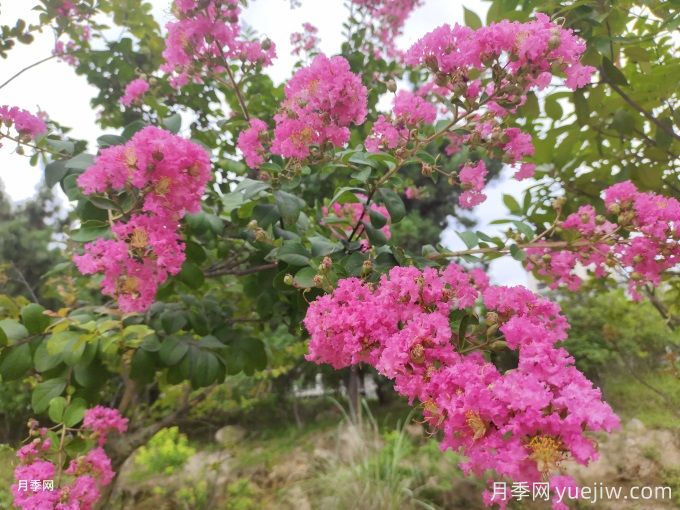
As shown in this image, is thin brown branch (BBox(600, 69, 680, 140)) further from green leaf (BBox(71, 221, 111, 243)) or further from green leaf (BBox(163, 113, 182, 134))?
green leaf (BBox(71, 221, 111, 243))

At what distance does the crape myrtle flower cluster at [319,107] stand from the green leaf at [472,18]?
41 cm

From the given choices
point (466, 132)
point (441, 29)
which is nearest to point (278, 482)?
point (466, 132)

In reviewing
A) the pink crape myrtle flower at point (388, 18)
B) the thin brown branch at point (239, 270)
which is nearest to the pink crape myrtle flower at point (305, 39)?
the pink crape myrtle flower at point (388, 18)

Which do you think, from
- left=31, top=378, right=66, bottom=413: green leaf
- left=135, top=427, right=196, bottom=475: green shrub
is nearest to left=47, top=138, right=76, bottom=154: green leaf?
left=31, top=378, right=66, bottom=413: green leaf

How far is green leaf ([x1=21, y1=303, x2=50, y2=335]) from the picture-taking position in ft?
4.20

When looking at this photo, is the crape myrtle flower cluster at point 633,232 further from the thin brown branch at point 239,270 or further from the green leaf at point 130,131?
the green leaf at point 130,131

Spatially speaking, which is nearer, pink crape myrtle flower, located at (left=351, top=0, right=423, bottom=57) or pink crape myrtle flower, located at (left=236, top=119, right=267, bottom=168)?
pink crape myrtle flower, located at (left=236, top=119, right=267, bottom=168)

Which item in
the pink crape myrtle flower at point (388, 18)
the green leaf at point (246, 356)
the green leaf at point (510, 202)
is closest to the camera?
the green leaf at point (246, 356)

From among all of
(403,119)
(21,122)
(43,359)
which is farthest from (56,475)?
(403,119)

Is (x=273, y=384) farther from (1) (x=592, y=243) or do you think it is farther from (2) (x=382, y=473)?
(1) (x=592, y=243)

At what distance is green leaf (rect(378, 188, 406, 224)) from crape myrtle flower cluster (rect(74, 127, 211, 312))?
15.3 inches

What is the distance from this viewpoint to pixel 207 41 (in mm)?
1312

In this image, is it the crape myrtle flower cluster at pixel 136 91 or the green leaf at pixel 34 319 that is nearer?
the green leaf at pixel 34 319

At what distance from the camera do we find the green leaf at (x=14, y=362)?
1247 millimetres
